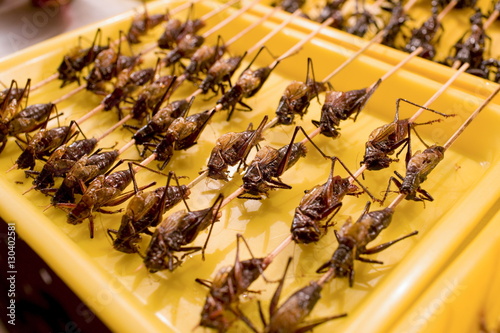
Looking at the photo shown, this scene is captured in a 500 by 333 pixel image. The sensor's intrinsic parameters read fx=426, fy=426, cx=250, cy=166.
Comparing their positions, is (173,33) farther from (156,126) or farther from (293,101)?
(293,101)

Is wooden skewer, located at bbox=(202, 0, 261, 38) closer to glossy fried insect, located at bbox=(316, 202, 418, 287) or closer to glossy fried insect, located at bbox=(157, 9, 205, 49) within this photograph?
glossy fried insect, located at bbox=(157, 9, 205, 49)

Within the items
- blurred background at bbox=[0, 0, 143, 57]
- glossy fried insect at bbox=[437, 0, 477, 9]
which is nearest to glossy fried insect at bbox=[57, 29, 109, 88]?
blurred background at bbox=[0, 0, 143, 57]

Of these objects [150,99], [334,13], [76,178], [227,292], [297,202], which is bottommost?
[297,202]

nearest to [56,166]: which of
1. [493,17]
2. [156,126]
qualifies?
[156,126]

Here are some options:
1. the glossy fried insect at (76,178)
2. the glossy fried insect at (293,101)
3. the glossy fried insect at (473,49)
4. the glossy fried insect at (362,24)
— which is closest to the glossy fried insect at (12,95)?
the glossy fried insect at (76,178)

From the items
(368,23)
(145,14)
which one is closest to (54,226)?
(145,14)

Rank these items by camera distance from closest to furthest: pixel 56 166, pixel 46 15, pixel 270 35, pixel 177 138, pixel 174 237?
pixel 174 237 → pixel 56 166 → pixel 177 138 → pixel 270 35 → pixel 46 15

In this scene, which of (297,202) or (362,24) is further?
(362,24)
